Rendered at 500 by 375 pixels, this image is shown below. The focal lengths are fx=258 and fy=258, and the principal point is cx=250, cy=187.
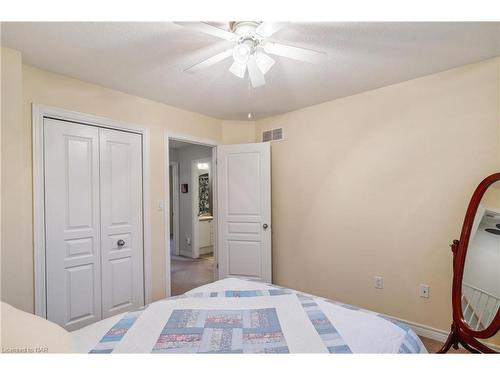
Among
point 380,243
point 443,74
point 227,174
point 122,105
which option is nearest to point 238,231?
point 227,174

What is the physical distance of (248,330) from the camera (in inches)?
48.2

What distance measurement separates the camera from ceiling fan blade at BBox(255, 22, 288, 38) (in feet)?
4.61

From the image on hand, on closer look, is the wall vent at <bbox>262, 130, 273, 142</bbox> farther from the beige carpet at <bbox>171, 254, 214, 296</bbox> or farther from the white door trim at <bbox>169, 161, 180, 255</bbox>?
the white door trim at <bbox>169, 161, 180, 255</bbox>

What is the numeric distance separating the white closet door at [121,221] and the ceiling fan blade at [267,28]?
1788 millimetres

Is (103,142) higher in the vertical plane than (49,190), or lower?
higher

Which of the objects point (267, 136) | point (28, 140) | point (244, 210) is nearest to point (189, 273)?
point (244, 210)

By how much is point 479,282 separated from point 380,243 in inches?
30.5

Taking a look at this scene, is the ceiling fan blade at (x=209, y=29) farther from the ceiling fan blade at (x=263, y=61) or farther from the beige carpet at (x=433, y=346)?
the beige carpet at (x=433, y=346)

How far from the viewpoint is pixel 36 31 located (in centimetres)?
157

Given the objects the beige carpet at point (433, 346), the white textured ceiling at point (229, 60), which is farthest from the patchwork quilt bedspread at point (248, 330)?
the white textured ceiling at point (229, 60)

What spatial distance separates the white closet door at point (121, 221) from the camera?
8.07ft

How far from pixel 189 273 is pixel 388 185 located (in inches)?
130
